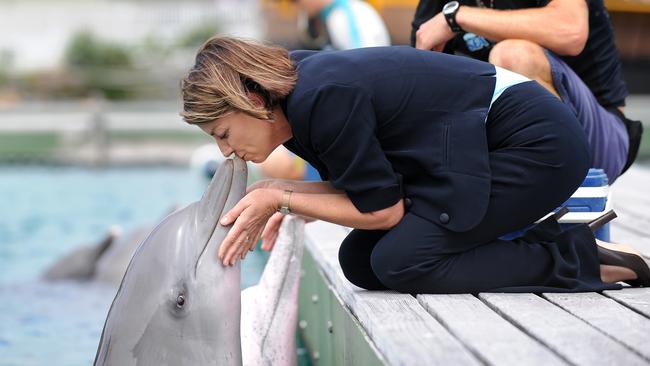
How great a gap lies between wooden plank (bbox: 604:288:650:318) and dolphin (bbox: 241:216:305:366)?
47.5 inches

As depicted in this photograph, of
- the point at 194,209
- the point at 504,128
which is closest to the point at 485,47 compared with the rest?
the point at 504,128

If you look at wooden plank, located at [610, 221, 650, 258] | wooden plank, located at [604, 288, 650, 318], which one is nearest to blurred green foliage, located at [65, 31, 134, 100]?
wooden plank, located at [610, 221, 650, 258]

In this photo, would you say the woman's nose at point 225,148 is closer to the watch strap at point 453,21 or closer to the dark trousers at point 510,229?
the dark trousers at point 510,229

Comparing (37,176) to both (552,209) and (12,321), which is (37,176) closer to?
(12,321)

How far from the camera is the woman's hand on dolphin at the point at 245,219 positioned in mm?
3086

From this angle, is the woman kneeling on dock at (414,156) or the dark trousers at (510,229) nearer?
the woman kneeling on dock at (414,156)

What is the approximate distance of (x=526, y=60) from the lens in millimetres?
3922

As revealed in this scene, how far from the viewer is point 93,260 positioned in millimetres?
8211


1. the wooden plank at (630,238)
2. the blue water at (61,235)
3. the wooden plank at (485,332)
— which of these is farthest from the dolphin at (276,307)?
the blue water at (61,235)

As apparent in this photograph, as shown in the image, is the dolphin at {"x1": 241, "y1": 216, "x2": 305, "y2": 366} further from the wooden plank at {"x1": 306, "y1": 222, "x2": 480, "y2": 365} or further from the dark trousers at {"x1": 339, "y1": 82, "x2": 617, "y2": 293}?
the dark trousers at {"x1": 339, "y1": 82, "x2": 617, "y2": 293}

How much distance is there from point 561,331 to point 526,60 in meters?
1.52

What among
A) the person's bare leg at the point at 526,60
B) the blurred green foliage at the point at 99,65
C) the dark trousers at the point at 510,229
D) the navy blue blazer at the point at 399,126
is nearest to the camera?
the navy blue blazer at the point at 399,126

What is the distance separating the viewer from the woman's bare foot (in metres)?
3.37

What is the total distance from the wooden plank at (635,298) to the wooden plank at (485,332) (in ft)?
1.44
